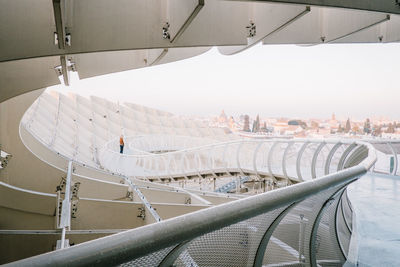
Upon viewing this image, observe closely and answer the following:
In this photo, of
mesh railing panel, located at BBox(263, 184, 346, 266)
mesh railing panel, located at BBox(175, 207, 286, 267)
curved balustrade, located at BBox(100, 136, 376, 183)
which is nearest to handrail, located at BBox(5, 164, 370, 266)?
mesh railing panel, located at BBox(175, 207, 286, 267)

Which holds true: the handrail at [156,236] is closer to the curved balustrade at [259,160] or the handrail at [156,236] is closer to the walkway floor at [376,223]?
the walkway floor at [376,223]

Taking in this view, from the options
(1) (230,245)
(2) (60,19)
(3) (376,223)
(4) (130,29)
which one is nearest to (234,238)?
(1) (230,245)

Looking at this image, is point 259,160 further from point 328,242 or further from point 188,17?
point 328,242

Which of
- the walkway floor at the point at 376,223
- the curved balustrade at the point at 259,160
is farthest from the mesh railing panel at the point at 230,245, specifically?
the curved balustrade at the point at 259,160

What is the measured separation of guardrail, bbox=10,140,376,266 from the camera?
2.77ft

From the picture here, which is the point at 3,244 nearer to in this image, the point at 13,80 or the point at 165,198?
the point at 13,80

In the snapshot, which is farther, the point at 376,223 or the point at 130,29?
the point at 376,223

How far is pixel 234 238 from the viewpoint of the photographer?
132cm

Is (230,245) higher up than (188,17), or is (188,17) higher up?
(188,17)

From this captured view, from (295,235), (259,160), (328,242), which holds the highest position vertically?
(295,235)

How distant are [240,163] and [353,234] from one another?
9255mm

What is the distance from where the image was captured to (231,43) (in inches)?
164

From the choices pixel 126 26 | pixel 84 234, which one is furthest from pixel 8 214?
pixel 126 26

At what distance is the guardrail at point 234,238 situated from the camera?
843 mm
